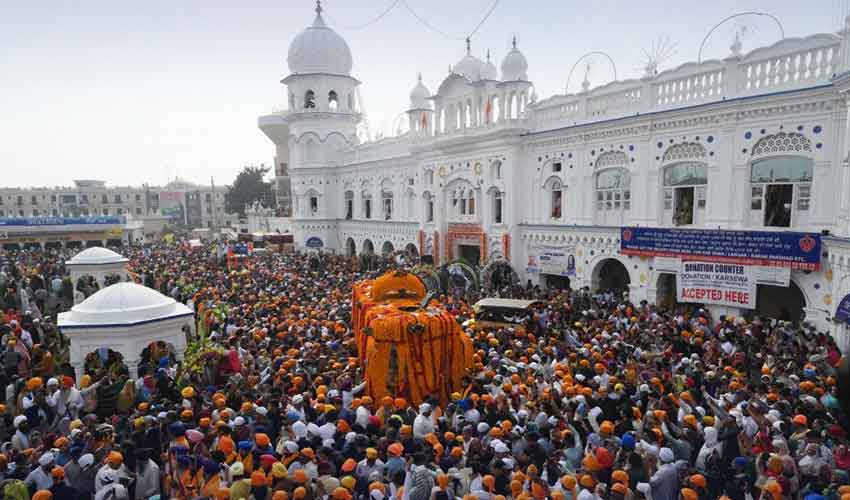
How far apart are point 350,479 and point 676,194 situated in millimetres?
15024

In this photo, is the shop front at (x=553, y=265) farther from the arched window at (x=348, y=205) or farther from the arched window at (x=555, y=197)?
the arched window at (x=348, y=205)

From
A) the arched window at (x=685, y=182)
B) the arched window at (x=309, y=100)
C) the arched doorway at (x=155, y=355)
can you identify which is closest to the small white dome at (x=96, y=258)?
the arched doorway at (x=155, y=355)

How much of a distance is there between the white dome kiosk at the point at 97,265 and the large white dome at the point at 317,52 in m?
19.2

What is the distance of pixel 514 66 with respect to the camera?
77.3 ft

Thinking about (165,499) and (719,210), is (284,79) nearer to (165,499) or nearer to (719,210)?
(719,210)

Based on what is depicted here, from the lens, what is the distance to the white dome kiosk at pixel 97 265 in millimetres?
19406

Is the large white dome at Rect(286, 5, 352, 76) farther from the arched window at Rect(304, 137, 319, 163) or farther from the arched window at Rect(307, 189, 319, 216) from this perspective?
the arched window at Rect(307, 189, 319, 216)

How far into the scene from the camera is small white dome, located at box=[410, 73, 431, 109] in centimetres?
3144

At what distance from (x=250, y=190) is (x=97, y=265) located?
43504mm

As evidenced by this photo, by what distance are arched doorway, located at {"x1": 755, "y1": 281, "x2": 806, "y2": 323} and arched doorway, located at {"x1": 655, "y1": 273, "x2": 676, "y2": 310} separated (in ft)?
7.74

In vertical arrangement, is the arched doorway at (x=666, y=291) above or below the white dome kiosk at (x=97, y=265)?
below

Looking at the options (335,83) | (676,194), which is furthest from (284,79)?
(676,194)

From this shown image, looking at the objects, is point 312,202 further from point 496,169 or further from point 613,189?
point 613,189

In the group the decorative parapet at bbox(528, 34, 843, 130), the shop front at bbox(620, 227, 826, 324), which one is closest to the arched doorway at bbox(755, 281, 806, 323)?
the shop front at bbox(620, 227, 826, 324)
